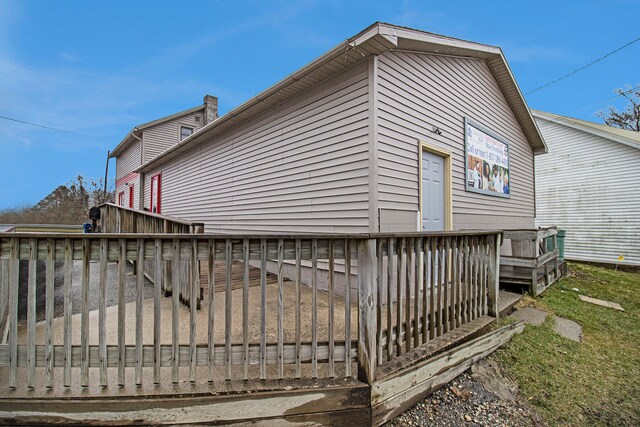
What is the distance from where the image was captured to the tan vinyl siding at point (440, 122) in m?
4.75

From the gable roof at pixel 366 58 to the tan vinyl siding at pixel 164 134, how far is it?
8406 mm

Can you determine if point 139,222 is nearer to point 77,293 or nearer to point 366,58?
point 77,293

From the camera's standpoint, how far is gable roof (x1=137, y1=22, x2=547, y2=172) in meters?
4.26

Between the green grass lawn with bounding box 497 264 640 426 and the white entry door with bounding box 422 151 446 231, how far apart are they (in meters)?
2.01

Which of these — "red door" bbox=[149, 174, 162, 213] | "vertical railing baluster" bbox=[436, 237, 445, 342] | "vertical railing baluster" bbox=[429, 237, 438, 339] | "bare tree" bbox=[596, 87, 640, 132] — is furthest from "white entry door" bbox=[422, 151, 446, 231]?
"bare tree" bbox=[596, 87, 640, 132]

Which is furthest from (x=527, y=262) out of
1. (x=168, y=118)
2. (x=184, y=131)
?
(x=184, y=131)

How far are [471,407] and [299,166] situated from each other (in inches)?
171

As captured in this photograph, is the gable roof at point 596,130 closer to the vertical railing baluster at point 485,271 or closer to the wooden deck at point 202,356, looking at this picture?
the vertical railing baluster at point 485,271

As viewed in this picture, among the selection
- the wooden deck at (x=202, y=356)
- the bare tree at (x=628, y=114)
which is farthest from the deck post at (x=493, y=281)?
the bare tree at (x=628, y=114)

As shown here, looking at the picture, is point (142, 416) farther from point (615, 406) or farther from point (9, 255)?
point (615, 406)

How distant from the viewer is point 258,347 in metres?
2.22

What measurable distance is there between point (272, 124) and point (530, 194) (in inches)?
331

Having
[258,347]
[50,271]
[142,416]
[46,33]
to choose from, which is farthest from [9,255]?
[46,33]

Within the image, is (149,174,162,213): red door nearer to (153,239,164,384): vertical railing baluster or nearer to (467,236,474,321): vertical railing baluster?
(153,239,164,384): vertical railing baluster
